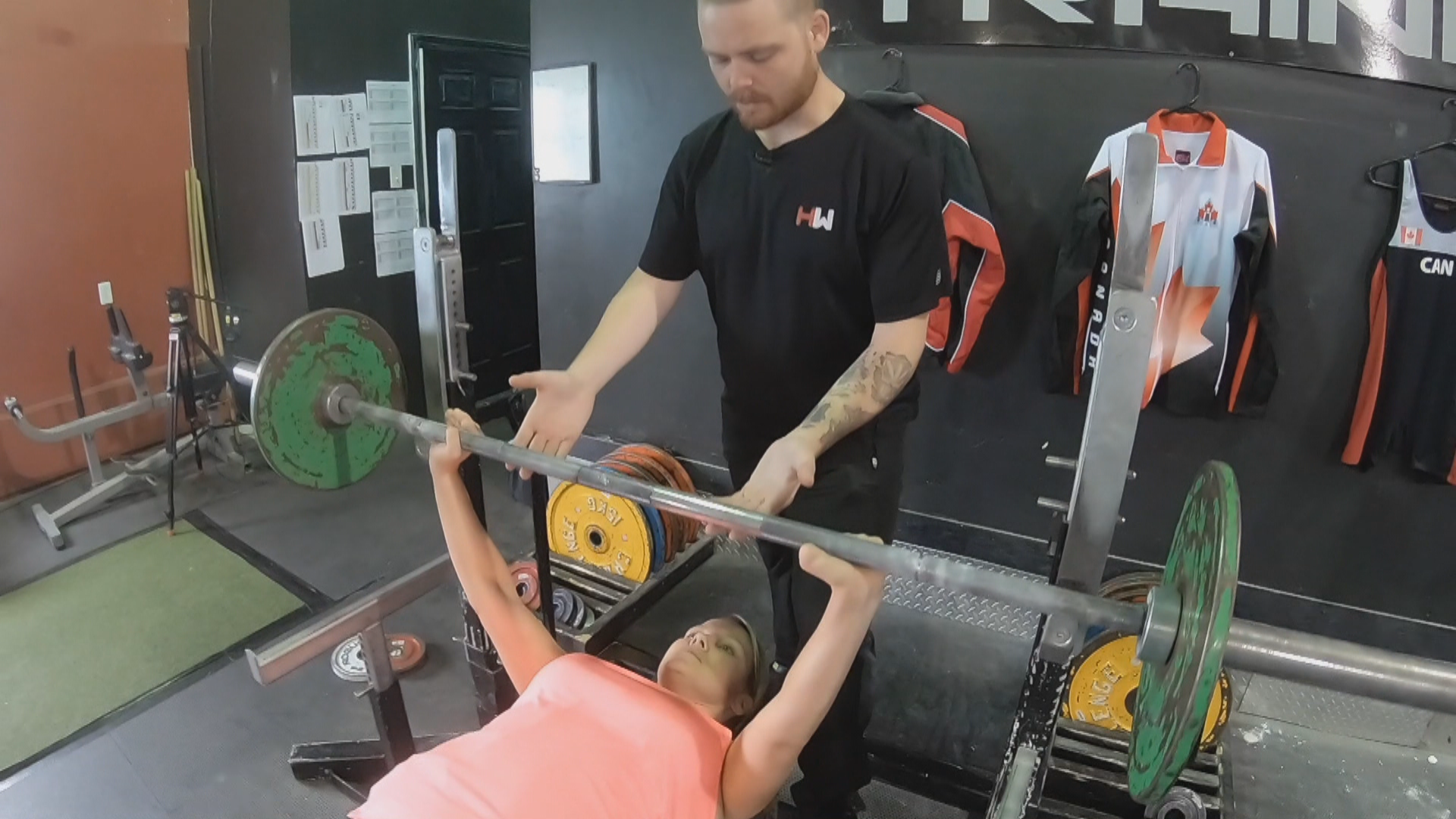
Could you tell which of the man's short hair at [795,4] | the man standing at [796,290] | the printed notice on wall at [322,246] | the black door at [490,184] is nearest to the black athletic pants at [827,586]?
the man standing at [796,290]

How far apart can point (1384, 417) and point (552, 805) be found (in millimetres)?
2062

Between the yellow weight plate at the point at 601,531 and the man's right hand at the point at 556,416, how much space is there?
107 centimetres

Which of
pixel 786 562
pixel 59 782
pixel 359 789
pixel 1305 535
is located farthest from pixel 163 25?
pixel 1305 535

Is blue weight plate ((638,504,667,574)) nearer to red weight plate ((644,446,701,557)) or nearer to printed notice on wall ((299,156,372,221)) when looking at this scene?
red weight plate ((644,446,701,557))

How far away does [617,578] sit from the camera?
2.56m

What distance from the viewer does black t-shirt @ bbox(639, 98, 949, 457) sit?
4.62 feet

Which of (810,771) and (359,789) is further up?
(810,771)

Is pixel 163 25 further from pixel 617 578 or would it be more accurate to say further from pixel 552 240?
pixel 617 578

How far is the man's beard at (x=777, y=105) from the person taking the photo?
135cm

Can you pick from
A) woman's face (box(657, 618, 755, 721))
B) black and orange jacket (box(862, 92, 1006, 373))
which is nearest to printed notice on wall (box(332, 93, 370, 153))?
black and orange jacket (box(862, 92, 1006, 373))

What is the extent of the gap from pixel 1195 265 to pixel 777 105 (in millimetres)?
1322

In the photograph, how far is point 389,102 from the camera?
12.0ft

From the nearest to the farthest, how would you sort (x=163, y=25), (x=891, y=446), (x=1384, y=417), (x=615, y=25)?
(x=891, y=446) < (x=1384, y=417) < (x=615, y=25) < (x=163, y=25)

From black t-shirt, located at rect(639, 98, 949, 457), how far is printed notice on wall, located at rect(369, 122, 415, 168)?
7.97 ft
